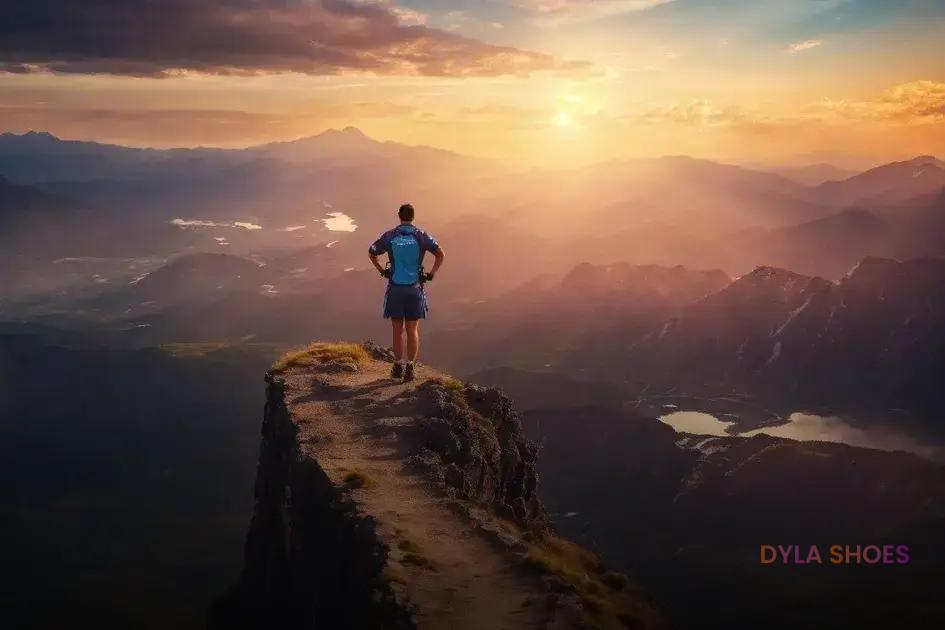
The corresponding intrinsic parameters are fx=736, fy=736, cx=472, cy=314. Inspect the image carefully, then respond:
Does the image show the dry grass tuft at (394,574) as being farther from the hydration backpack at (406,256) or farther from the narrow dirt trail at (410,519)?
the hydration backpack at (406,256)

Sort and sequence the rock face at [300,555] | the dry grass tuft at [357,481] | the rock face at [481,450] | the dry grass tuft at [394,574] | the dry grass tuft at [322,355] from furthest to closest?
the dry grass tuft at [322,355], the rock face at [481,450], the dry grass tuft at [357,481], the rock face at [300,555], the dry grass tuft at [394,574]

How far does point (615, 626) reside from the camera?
13.5 m

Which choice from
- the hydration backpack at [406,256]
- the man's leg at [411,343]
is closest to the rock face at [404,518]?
the man's leg at [411,343]

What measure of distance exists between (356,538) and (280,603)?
10.6 meters

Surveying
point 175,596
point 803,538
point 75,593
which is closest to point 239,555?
point 175,596

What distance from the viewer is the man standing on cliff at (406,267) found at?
73.2 feet

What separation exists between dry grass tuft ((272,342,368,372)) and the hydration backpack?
23.5 ft

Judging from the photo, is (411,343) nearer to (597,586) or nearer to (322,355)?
(322,355)

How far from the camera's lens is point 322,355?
99.0ft

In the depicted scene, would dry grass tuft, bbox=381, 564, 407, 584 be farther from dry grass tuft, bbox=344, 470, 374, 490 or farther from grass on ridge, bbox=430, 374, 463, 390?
grass on ridge, bbox=430, 374, 463, 390

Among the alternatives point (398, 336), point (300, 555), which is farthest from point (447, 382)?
point (300, 555)

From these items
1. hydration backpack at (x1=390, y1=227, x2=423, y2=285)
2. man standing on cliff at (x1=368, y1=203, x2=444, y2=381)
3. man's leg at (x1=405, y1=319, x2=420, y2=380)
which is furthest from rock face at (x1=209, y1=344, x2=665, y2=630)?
hydration backpack at (x1=390, y1=227, x2=423, y2=285)

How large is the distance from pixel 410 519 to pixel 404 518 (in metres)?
0.13

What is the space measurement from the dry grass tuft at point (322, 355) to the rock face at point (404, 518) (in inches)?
3.3
